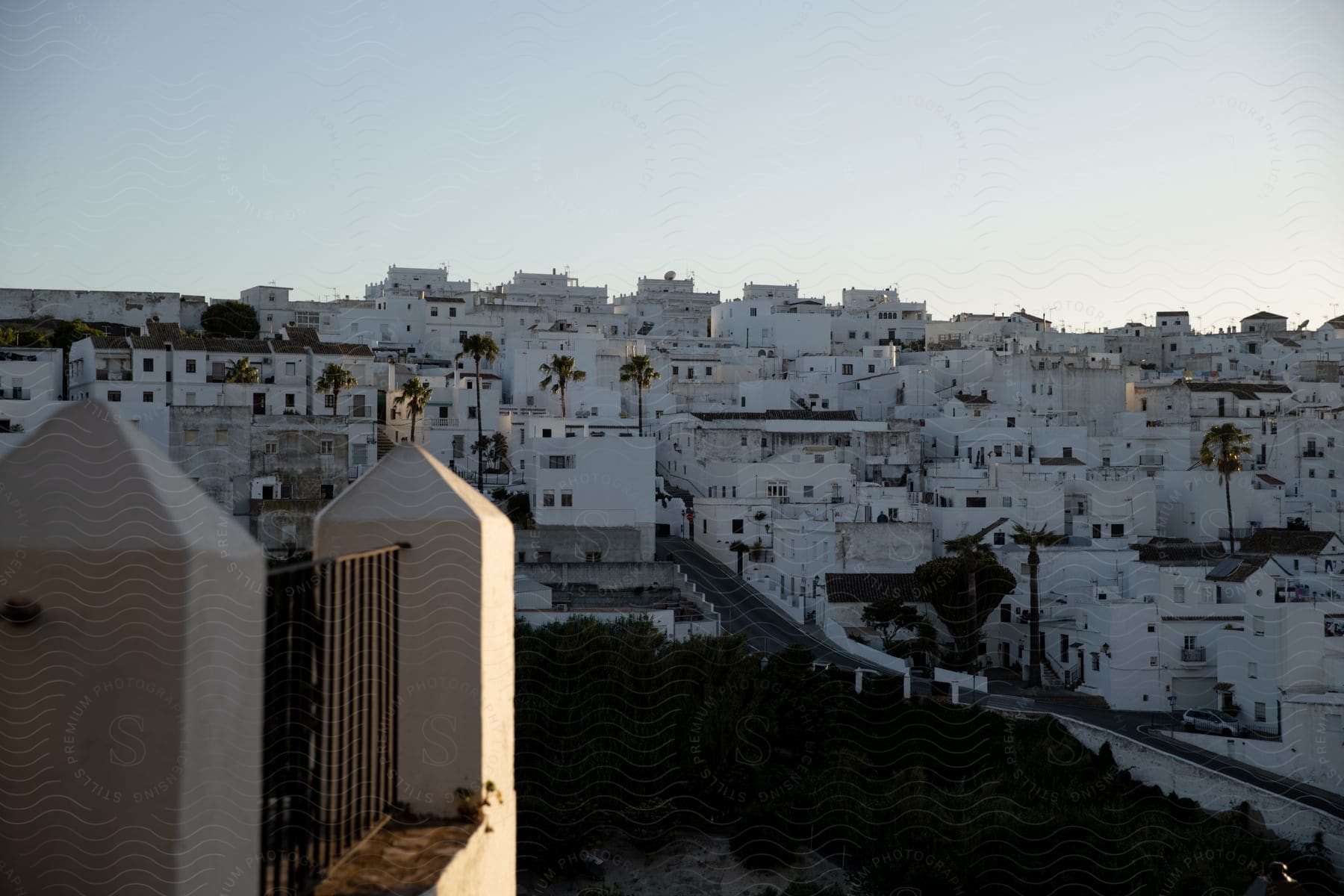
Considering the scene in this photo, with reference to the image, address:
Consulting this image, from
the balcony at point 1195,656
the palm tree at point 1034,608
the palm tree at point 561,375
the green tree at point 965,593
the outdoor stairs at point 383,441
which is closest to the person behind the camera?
the balcony at point 1195,656

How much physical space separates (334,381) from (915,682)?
9.39m

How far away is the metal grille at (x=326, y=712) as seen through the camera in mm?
1554

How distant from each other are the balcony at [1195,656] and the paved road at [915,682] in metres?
0.58

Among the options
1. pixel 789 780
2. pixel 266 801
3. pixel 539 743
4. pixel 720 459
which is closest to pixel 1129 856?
pixel 789 780

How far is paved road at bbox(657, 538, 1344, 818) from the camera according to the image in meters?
9.39

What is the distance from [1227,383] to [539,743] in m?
17.3

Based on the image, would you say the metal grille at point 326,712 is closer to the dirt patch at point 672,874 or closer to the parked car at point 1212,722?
the dirt patch at point 672,874

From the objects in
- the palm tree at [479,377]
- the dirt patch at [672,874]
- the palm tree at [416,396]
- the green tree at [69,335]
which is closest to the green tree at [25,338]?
the green tree at [69,335]

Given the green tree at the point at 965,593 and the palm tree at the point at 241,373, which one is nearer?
the green tree at the point at 965,593

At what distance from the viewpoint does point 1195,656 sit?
11547 mm

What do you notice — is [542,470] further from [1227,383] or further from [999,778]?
[1227,383]

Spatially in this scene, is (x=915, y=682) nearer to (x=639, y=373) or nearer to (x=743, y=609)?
(x=743, y=609)

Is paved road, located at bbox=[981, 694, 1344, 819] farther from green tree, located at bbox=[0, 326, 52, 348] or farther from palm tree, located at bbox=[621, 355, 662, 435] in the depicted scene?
green tree, located at bbox=[0, 326, 52, 348]

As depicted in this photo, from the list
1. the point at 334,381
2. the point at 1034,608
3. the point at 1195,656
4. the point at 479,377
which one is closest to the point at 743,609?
the point at 1034,608
